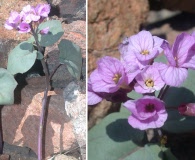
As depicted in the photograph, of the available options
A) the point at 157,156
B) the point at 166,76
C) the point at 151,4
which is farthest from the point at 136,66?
the point at 151,4

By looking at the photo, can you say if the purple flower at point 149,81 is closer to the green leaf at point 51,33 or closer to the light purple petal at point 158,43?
the light purple petal at point 158,43

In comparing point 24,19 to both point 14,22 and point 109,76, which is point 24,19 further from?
point 109,76

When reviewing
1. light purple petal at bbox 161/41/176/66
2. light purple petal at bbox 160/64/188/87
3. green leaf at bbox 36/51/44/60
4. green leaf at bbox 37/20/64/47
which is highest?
green leaf at bbox 37/20/64/47

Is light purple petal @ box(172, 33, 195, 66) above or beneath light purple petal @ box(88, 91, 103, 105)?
above

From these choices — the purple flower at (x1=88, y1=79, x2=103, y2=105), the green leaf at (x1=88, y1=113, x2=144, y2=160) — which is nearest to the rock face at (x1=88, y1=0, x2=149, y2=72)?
the green leaf at (x1=88, y1=113, x2=144, y2=160)

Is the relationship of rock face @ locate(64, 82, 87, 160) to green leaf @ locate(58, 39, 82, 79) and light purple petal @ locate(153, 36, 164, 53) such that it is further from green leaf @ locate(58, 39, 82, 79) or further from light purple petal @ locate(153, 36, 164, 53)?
light purple petal @ locate(153, 36, 164, 53)

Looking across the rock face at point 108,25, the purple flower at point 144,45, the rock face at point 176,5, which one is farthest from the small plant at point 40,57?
the rock face at point 176,5

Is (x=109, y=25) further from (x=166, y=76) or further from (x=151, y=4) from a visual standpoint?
(x=166, y=76)
